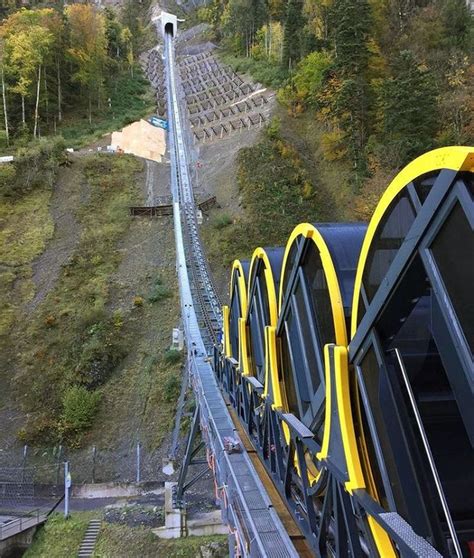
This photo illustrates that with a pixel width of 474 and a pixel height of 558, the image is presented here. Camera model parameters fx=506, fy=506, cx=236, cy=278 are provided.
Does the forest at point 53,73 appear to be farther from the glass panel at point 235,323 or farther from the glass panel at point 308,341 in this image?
the glass panel at point 308,341

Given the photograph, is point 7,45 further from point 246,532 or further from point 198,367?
point 246,532

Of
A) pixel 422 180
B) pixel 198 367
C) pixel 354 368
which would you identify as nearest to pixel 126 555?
pixel 198 367

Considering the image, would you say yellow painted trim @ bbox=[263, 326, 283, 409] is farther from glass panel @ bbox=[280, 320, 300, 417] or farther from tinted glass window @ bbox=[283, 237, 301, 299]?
tinted glass window @ bbox=[283, 237, 301, 299]

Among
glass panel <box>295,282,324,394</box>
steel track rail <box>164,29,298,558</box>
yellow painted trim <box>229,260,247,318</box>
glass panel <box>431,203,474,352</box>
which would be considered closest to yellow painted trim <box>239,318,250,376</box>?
yellow painted trim <box>229,260,247,318</box>

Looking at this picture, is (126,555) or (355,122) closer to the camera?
(126,555)

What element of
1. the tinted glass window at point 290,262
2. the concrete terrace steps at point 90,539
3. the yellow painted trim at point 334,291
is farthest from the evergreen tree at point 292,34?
the yellow painted trim at point 334,291

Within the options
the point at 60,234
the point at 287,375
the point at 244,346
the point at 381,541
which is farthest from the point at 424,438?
the point at 60,234
